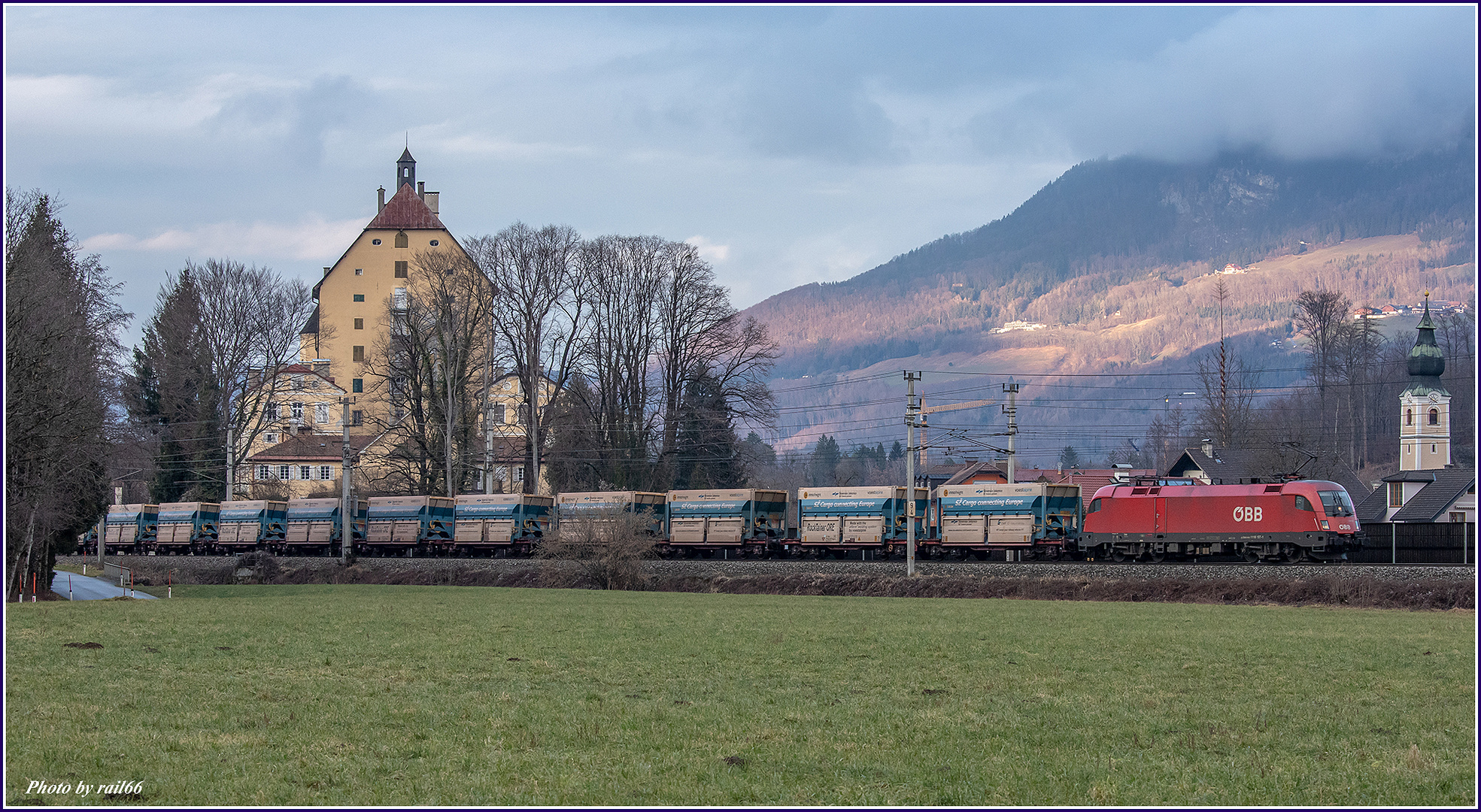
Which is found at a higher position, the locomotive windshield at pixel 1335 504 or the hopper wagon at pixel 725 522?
the locomotive windshield at pixel 1335 504

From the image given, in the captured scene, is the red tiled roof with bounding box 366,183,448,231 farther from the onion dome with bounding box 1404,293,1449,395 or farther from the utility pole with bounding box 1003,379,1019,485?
the onion dome with bounding box 1404,293,1449,395

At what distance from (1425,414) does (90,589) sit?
93.1m

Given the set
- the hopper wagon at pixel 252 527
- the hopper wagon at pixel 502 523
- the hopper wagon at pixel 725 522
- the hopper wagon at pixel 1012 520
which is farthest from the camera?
the hopper wagon at pixel 252 527

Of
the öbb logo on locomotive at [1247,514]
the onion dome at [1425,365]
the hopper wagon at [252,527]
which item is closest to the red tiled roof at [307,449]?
the hopper wagon at [252,527]

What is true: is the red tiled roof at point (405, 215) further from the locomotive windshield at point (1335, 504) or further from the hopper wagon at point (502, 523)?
the locomotive windshield at point (1335, 504)

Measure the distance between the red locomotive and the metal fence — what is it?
9.93ft

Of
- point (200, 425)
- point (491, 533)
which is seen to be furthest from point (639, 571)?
point (200, 425)

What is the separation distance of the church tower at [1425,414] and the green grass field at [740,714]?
78379mm

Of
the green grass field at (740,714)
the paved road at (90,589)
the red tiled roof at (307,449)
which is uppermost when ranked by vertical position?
→ the red tiled roof at (307,449)

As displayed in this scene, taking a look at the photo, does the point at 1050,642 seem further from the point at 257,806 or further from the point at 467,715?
the point at 257,806

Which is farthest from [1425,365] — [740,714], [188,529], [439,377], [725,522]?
[740,714]

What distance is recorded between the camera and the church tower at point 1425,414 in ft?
323

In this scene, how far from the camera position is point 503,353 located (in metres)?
80.8

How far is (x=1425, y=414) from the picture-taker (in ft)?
324
